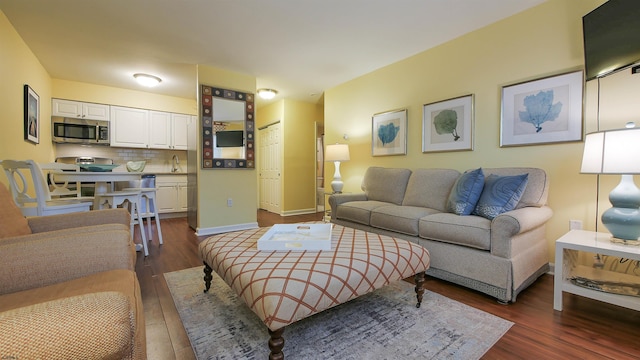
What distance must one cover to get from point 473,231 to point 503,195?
409mm

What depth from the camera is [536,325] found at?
5.10 ft

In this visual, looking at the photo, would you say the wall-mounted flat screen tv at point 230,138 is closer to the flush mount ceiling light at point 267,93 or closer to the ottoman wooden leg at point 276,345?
the flush mount ceiling light at point 267,93

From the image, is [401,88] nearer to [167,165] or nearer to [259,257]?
[259,257]

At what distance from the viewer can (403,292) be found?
197 centimetres

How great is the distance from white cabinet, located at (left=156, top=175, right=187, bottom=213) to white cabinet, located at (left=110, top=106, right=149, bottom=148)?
0.75 metres

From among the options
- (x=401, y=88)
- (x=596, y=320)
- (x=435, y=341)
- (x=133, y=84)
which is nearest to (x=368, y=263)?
(x=435, y=341)

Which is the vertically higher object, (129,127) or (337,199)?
(129,127)

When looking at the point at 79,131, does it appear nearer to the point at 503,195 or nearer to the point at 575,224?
the point at 503,195

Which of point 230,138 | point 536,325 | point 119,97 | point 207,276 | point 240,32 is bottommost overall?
point 536,325

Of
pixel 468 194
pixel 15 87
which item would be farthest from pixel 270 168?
pixel 468 194

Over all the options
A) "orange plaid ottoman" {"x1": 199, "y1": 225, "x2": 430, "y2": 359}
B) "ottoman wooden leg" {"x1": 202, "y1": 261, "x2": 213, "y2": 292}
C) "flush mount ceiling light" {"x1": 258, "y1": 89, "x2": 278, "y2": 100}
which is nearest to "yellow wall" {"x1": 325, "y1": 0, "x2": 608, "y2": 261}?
"orange plaid ottoman" {"x1": 199, "y1": 225, "x2": 430, "y2": 359}

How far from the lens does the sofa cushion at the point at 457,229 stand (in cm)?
192

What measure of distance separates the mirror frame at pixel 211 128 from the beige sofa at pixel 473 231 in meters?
1.96

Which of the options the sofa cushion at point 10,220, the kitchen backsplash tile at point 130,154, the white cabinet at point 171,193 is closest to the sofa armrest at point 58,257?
the sofa cushion at point 10,220
